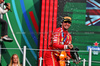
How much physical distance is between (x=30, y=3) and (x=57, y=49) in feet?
8.73

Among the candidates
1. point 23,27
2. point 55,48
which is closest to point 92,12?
point 23,27

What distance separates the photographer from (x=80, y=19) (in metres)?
9.70

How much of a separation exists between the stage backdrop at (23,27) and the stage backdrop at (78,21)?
212 mm

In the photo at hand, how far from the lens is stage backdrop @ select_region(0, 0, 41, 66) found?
965cm

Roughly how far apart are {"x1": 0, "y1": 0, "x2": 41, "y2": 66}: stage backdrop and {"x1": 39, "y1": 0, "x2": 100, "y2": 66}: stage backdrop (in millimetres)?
212

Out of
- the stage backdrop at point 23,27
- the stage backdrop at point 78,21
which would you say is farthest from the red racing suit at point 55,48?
the stage backdrop at point 23,27

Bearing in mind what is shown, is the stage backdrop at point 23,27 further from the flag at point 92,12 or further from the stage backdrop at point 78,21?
the flag at point 92,12

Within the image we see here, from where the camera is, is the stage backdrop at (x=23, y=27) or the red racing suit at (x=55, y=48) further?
the stage backdrop at (x=23, y=27)

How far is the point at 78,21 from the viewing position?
31.8 feet

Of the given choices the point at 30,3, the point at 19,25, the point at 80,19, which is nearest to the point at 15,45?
the point at 19,25

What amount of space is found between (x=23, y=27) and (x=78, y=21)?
148 cm

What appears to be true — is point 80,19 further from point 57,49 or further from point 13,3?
point 57,49

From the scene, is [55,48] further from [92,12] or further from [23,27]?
[92,12]

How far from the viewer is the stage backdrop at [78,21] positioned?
963 cm
